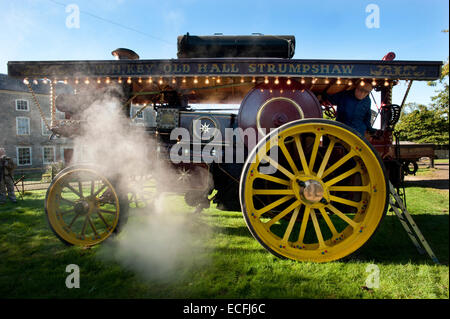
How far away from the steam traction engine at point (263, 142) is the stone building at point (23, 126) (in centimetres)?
1999

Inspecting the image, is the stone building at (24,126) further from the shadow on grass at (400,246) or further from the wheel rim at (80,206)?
the shadow on grass at (400,246)

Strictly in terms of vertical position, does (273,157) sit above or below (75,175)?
above

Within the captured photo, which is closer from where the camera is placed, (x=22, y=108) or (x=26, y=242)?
(x=26, y=242)

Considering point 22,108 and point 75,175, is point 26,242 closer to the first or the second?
point 75,175

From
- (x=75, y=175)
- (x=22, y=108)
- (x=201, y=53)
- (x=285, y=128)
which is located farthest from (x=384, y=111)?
(x=22, y=108)

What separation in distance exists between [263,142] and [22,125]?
25.3 metres

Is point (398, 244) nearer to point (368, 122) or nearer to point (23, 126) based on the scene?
point (368, 122)

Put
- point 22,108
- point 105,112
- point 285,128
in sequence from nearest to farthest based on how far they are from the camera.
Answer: point 285,128
point 105,112
point 22,108

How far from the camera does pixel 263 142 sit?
2213mm

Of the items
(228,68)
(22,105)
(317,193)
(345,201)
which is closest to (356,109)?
(345,201)

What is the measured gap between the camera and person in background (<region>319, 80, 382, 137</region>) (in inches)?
109

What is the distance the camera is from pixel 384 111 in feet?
9.51

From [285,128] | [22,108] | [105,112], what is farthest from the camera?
[22,108]
